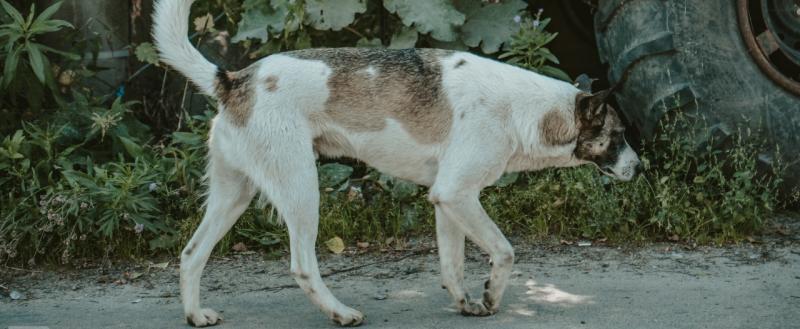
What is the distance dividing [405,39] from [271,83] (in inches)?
68.8

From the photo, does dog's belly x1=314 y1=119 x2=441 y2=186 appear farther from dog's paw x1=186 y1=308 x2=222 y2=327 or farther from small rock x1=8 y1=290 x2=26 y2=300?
small rock x1=8 y1=290 x2=26 y2=300

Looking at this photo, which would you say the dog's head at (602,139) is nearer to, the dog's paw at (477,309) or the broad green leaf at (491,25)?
the dog's paw at (477,309)

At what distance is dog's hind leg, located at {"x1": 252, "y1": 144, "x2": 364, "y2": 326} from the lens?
14.7ft

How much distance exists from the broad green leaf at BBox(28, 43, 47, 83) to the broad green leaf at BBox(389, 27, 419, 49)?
186 cm

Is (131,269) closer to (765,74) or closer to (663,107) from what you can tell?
(663,107)

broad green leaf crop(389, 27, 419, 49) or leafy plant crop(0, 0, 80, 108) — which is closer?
leafy plant crop(0, 0, 80, 108)

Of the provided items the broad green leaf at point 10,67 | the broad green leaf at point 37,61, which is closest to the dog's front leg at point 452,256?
the broad green leaf at point 37,61

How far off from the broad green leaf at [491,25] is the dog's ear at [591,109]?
55.6 inches

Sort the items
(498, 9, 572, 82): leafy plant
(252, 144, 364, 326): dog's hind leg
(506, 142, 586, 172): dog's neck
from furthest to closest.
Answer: (498, 9, 572, 82): leafy plant
(506, 142, 586, 172): dog's neck
(252, 144, 364, 326): dog's hind leg

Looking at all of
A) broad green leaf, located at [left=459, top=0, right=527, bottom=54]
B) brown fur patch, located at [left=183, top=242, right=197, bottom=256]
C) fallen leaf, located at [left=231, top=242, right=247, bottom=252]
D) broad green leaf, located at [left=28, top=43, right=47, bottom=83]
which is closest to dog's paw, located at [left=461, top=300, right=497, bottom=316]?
brown fur patch, located at [left=183, top=242, right=197, bottom=256]

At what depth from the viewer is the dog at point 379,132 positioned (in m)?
4.53

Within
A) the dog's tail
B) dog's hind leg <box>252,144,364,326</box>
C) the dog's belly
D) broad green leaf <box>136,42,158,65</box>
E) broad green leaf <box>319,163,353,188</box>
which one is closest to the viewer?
dog's hind leg <box>252,144,364,326</box>

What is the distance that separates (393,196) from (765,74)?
209 centimetres

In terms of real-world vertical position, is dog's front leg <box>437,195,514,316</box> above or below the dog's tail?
below
